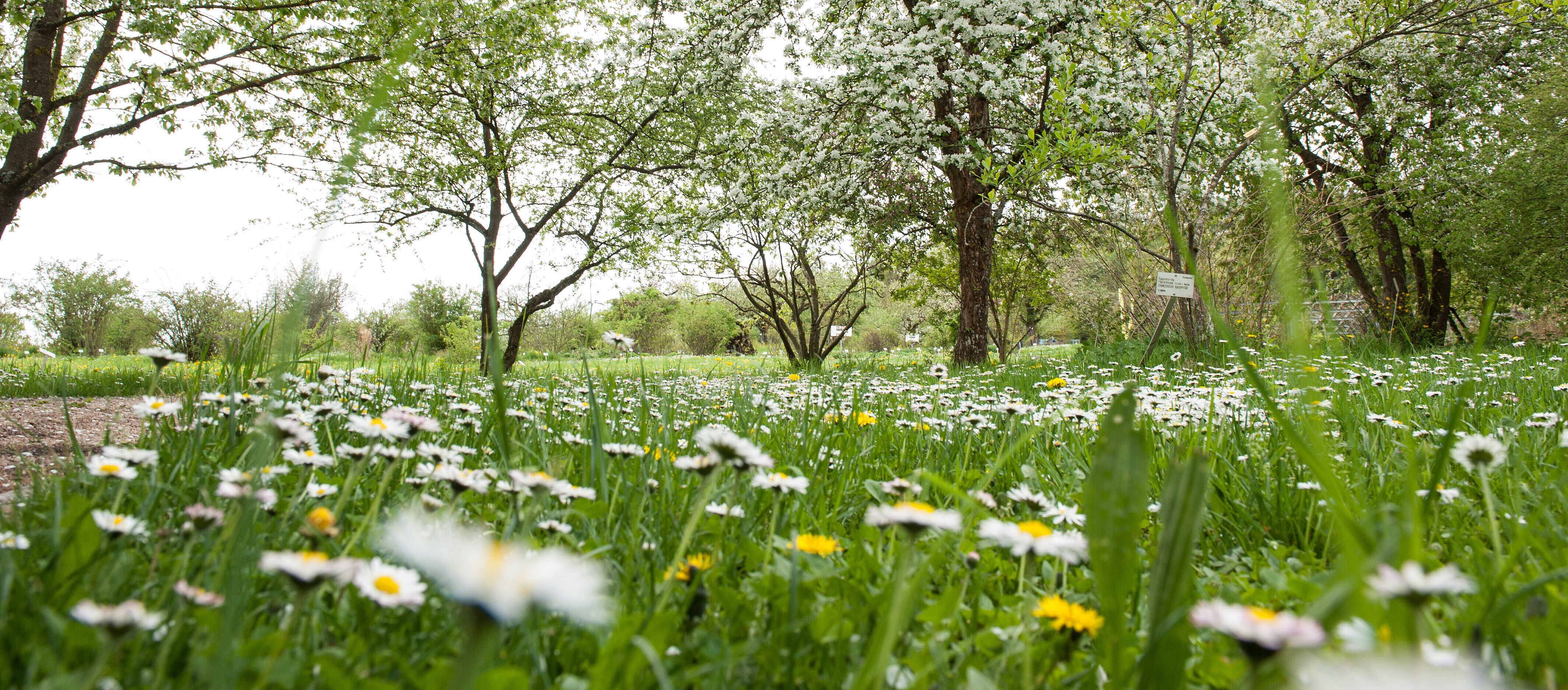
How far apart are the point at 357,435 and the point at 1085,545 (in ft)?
5.83

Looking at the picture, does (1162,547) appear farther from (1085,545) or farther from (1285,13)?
(1285,13)

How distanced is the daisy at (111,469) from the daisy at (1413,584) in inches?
51.1

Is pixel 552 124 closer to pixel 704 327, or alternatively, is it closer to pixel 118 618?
pixel 118 618

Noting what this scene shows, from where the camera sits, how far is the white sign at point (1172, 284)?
3.41 meters

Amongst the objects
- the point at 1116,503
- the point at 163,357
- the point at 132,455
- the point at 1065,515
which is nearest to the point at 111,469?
the point at 132,455

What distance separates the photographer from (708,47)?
7.96 m

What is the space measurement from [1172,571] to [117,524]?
1109mm

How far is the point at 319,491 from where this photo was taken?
3.85ft

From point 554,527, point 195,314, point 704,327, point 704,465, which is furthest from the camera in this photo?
point 704,327

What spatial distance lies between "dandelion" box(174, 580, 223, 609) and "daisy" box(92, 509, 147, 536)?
21 cm

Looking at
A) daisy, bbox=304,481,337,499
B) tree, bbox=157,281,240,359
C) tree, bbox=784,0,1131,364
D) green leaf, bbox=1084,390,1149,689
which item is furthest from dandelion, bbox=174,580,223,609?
tree, bbox=157,281,240,359

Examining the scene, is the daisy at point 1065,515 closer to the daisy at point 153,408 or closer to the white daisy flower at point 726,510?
the white daisy flower at point 726,510

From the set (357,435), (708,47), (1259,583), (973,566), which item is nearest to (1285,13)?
(708,47)

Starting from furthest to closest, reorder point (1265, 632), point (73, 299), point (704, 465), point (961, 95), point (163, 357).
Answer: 1. point (73, 299)
2. point (961, 95)
3. point (163, 357)
4. point (704, 465)
5. point (1265, 632)
